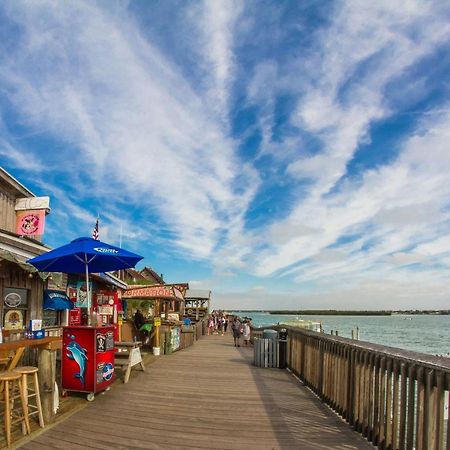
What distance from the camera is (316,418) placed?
539cm

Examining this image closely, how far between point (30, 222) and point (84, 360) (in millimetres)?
7159

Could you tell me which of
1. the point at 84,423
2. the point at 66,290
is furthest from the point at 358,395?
the point at 66,290

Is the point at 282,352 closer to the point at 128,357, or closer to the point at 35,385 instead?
the point at 128,357

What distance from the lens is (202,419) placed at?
5227 millimetres

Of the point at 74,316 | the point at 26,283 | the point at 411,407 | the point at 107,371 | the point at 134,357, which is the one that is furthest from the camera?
the point at 74,316

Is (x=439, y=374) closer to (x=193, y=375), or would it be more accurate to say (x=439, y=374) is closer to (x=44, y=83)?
(x=193, y=375)

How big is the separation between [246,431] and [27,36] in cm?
950

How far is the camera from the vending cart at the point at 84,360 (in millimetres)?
6223

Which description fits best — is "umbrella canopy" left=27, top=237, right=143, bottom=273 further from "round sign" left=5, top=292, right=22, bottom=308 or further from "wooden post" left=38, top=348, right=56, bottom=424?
"wooden post" left=38, top=348, right=56, bottom=424

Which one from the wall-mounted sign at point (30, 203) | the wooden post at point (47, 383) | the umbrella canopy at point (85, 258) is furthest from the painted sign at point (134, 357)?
the wall-mounted sign at point (30, 203)

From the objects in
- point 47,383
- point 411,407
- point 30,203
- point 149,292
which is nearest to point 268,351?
point 47,383

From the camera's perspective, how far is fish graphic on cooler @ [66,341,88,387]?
20.6ft

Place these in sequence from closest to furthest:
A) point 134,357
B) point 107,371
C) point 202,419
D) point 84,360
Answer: point 202,419 < point 84,360 < point 107,371 < point 134,357

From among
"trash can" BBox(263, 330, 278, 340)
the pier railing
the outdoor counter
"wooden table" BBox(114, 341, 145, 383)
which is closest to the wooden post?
the outdoor counter
